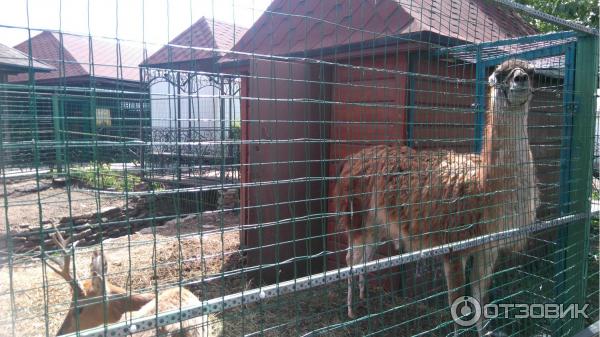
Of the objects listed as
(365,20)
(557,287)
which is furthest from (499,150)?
(365,20)

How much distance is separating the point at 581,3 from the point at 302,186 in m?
4.38

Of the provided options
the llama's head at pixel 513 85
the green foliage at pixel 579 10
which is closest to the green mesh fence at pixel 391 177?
the llama's head at pixel 513 85

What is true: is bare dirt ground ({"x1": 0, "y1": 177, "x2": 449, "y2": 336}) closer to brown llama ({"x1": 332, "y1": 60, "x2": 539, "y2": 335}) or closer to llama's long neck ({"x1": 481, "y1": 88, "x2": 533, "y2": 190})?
brown llama ({"x1": 332, "y1": 60, "x2": 539, "y2": 335})

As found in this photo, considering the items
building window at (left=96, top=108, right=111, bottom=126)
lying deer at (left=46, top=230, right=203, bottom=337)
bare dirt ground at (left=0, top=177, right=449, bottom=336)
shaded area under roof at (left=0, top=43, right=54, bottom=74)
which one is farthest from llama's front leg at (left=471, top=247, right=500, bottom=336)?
shaded area under roof at (left=0, top=43, right=54, bottom=74)

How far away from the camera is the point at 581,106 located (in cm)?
358

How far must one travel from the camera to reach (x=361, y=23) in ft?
15.2

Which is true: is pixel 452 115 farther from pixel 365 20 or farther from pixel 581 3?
pixel 581 3

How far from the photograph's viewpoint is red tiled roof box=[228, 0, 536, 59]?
4.27 meters

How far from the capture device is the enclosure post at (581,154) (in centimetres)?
Answer: 354

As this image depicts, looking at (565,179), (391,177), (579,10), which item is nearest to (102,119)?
(391,177)

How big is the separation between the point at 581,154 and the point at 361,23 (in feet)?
7.59

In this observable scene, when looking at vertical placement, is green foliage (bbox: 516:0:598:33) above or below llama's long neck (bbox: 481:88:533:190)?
above

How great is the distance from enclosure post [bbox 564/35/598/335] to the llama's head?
397 mm

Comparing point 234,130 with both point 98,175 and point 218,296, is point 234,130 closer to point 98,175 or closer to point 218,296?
point 98,175
